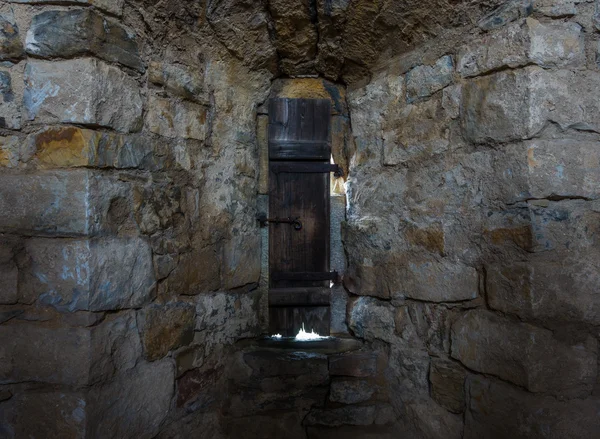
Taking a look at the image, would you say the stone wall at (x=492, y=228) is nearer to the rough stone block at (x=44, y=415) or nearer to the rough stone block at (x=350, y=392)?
the rough stone block at (x=350, y=392)

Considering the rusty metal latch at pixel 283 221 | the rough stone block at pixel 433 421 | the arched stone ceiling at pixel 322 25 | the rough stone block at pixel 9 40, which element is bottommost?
the rough stone block at pixel 433 421

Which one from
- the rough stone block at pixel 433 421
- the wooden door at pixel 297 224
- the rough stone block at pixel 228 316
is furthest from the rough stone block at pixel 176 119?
the rough stone block at pixel 433 421

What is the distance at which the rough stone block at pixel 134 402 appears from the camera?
1.33 metres

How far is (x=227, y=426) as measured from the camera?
1913 millimetres

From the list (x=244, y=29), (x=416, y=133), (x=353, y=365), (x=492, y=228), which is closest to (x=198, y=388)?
(x=353, y=365)

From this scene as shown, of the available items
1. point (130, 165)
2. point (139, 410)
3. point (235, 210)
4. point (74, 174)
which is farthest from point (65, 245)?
point (235, 210)

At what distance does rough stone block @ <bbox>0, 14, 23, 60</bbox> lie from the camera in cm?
131

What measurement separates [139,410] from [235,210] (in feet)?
3.16

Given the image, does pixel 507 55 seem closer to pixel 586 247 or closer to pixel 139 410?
pixel 586 247

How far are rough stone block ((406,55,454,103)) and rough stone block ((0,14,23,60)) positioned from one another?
1.53 m

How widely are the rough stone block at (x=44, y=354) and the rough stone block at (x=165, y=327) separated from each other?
0.24m

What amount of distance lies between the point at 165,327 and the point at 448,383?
46.6 inches

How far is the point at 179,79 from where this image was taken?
5.65 ft

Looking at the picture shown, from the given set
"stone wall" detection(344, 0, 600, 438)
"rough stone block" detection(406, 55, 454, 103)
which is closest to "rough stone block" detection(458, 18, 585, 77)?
"stone wall" detection(344, 0, 600, 438)
